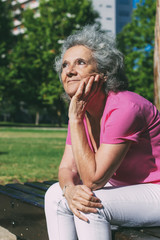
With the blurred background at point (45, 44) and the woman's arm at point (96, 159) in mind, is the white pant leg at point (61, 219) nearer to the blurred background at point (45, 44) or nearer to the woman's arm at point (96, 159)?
the woman's arm at point (96, 159)

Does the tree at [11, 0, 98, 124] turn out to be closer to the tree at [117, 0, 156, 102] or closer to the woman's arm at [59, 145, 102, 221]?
the tree at [117, 0, 156, 102]

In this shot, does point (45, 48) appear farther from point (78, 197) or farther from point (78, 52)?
point (78, 197)

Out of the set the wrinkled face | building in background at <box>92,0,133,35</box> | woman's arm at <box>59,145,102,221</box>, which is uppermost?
building in background at <box>92,0,133,35</box>

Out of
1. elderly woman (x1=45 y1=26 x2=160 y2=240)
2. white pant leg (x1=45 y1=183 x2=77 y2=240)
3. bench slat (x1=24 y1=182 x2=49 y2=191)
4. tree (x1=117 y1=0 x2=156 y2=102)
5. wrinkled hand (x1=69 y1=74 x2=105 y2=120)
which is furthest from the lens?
tree (x1=117 y1=0 x2=156 y2=102)

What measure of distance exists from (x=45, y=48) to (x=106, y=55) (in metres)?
36.7

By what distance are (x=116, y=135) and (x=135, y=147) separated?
22 cm

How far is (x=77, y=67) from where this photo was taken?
2.38 meters

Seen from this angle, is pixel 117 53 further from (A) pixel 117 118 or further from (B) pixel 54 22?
(B) pixel 54 22

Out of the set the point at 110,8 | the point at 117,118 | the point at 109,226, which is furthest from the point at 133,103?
the point at 110,8

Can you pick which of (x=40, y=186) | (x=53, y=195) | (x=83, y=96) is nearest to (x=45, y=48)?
(x=40, y=186)

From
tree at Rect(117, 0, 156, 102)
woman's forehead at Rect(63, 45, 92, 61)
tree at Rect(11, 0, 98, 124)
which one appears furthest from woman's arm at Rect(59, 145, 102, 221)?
tree at Rect(11, 0, 98, 124)

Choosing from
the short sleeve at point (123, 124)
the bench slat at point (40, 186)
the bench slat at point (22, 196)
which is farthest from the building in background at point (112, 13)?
the short sleeve at point (123, 124)

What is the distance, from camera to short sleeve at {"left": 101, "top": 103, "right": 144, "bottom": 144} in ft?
6.72

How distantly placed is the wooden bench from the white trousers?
0.26 feet
